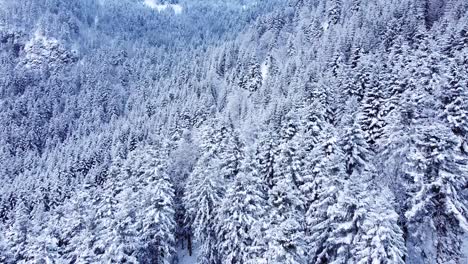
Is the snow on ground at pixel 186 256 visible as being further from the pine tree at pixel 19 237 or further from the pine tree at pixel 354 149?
the pine tree at pixel 354 149

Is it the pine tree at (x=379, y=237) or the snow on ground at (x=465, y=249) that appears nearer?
the pine tree at (x=379, y=237)

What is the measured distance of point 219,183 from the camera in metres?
38.2

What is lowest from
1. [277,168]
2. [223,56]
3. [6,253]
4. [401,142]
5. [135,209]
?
[223,56]

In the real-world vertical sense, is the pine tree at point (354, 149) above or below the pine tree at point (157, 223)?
above

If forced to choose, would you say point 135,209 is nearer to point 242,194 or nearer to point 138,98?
point 242,194


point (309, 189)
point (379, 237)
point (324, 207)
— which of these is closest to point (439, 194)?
point (379, 237)

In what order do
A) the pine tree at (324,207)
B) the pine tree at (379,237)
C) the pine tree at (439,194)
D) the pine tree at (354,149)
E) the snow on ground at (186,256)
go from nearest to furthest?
the pine tree at (379,237) < the pine tree at (439,194) < the pine tree at (324,207) < the pine tree at (354,149) < the snow on ground at (186,256)

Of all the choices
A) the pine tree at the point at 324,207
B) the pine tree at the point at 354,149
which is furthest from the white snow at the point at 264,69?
the pine tree at the point at 324,207

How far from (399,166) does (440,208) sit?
16.3 ft

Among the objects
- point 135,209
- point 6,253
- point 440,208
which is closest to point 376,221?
point 440,208

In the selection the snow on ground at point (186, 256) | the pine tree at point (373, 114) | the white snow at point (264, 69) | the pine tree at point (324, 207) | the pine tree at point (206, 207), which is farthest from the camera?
the white snow at point (264, 69)

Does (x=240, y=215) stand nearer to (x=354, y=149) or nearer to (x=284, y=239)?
(x=284, y=239)

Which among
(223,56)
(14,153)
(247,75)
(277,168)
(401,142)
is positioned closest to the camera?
(401,142)

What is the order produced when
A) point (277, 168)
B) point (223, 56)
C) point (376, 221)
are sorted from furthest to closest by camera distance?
point (223, 56) < point (277, 168) < point (376, 221)
